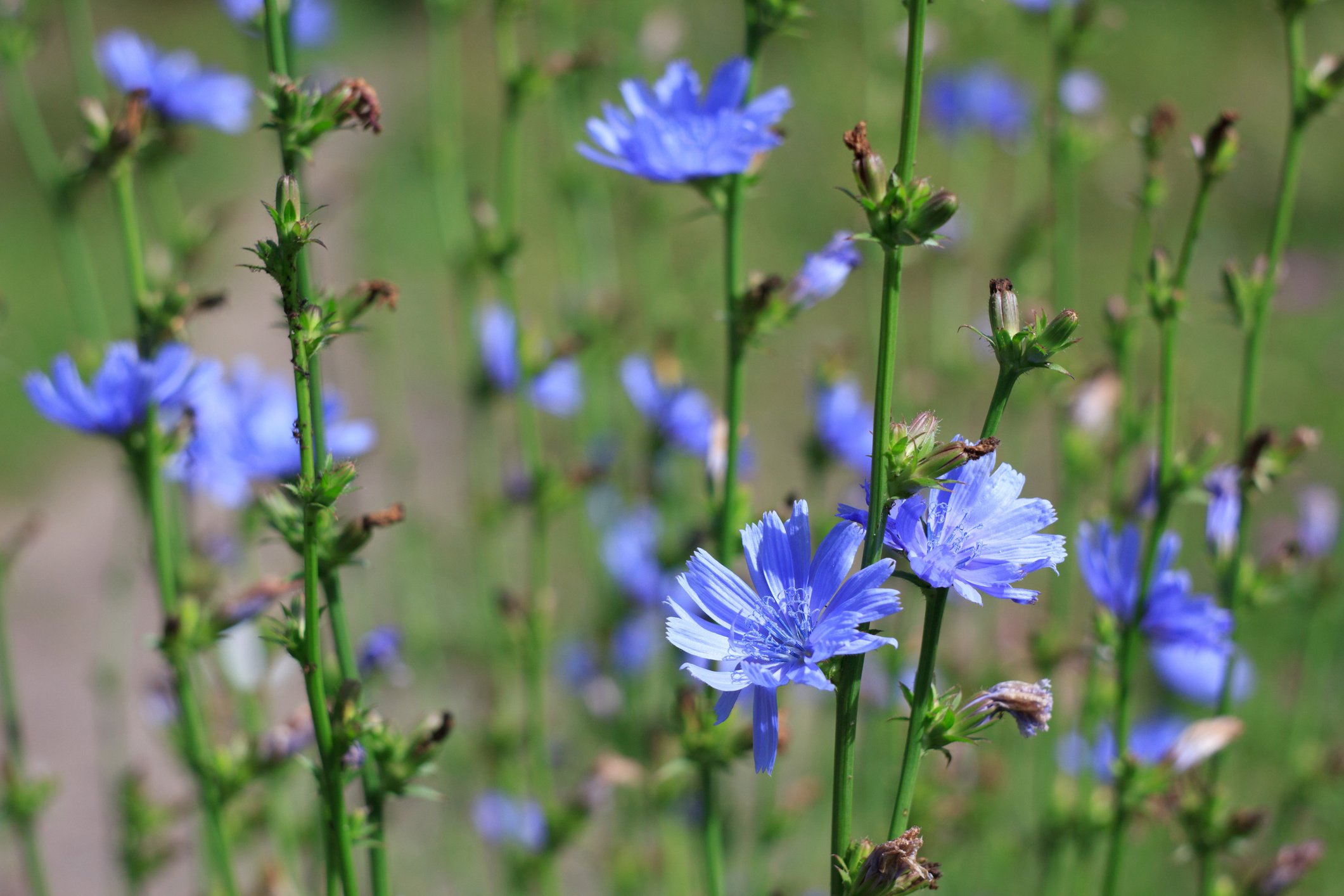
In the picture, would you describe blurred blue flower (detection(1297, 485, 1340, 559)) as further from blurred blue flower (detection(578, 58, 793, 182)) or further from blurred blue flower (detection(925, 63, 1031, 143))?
blurred blue flower (detection(578, 58, 793, 182))

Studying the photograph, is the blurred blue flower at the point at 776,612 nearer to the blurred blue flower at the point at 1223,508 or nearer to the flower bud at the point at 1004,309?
the flower bud at the point at 1004,309

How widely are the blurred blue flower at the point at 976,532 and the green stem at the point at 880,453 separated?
34 mm

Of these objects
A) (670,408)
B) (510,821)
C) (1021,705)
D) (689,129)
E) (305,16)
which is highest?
(305,16)

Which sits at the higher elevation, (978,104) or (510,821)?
(978,104)

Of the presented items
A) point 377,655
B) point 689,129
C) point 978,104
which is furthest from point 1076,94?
point 377,655

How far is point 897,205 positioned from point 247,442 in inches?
72.8

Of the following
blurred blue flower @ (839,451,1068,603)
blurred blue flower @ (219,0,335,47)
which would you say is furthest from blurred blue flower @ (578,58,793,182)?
blurred blue flower @ (219,0,335,47)

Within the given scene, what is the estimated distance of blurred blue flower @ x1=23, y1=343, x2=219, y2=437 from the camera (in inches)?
72.1

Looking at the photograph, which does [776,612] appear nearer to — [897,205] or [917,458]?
[917,458]

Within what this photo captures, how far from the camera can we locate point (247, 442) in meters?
2.49

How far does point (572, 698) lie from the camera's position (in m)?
4.15

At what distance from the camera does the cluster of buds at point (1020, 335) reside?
1.15 meters

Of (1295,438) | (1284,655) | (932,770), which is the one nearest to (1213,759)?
(1295,438)

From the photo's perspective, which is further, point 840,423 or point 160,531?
point 840,423
